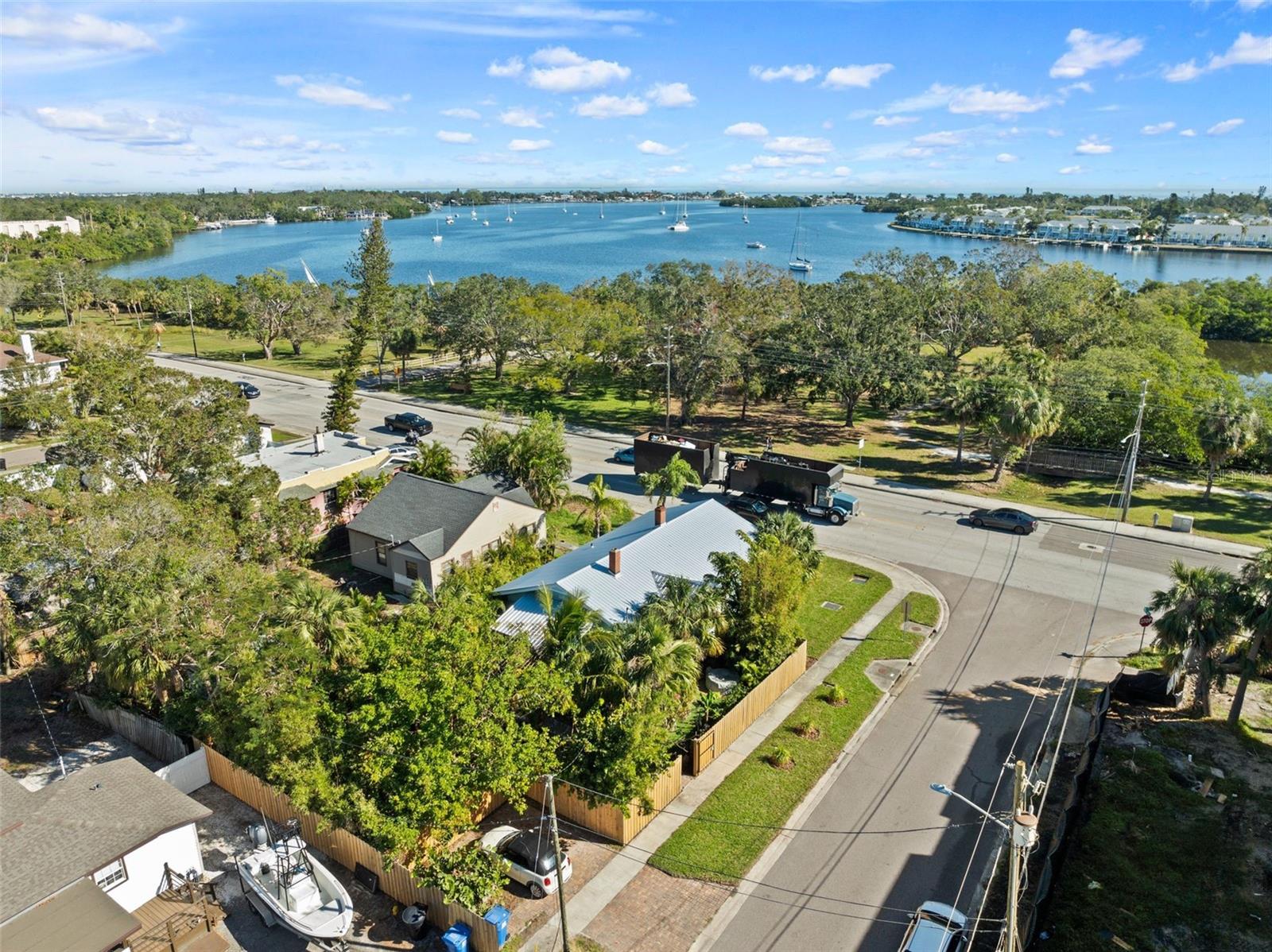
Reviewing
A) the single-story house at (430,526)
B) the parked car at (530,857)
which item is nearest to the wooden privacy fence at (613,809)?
the parked car at (530,857)

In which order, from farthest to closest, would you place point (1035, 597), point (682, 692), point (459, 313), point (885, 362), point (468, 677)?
point (459, 313) → point (885, 362) → point (1035, 597) → point (682, 692) → point (468, 677)

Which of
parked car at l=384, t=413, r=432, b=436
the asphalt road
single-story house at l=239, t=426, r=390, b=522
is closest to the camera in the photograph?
the asphalt road

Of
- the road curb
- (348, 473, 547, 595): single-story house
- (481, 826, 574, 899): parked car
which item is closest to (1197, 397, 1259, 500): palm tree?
the road curb

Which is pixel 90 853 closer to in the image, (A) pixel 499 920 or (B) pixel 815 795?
(A) pixel 499 920

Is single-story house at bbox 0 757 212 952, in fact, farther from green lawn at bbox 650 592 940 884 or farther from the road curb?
the road curb

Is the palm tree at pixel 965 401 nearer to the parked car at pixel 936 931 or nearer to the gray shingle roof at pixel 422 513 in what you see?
the gray shingle roof at pixel 422 513

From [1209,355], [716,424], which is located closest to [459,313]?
[716,424]

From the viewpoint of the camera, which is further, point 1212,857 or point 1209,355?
point 1209,355

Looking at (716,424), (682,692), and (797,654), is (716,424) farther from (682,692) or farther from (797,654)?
(682,692)
